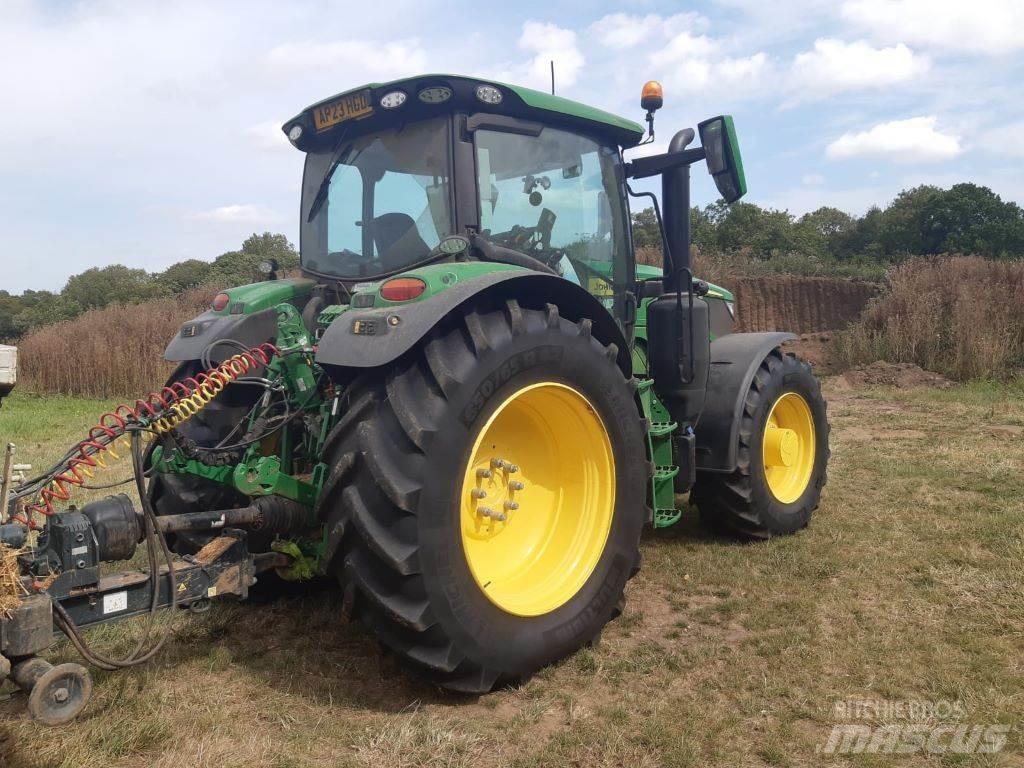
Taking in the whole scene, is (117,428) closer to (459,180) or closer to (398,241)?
(398,241)

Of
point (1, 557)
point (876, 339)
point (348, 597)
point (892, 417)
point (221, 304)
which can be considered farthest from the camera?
point (876, 339)

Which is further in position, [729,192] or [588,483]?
[729,192]

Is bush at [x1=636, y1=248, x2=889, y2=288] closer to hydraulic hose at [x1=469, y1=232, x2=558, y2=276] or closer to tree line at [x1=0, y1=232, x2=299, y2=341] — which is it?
tree line at [x1=0, y1=232, x2=299, y2=341]

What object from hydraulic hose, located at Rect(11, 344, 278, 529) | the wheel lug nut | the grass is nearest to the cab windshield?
hydraulic hose, located at Rect(11, 344, 278, 529)

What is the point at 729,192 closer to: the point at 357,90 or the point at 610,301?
the point at 610,301

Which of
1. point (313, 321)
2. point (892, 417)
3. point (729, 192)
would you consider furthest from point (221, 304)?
point (892, 417)

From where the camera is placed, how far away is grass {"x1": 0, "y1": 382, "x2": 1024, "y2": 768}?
2.47m

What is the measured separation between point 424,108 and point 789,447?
307 centimetres

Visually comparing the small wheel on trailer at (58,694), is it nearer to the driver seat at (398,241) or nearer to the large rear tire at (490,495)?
the large rear tire at (490,495)

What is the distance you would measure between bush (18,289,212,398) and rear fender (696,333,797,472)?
37.9 ft

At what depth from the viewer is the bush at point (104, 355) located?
14.1 m

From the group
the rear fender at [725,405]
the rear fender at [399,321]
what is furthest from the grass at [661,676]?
the rear fender at [399,321]

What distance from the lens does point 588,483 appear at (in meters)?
3.38

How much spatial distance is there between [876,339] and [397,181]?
12.6 m
